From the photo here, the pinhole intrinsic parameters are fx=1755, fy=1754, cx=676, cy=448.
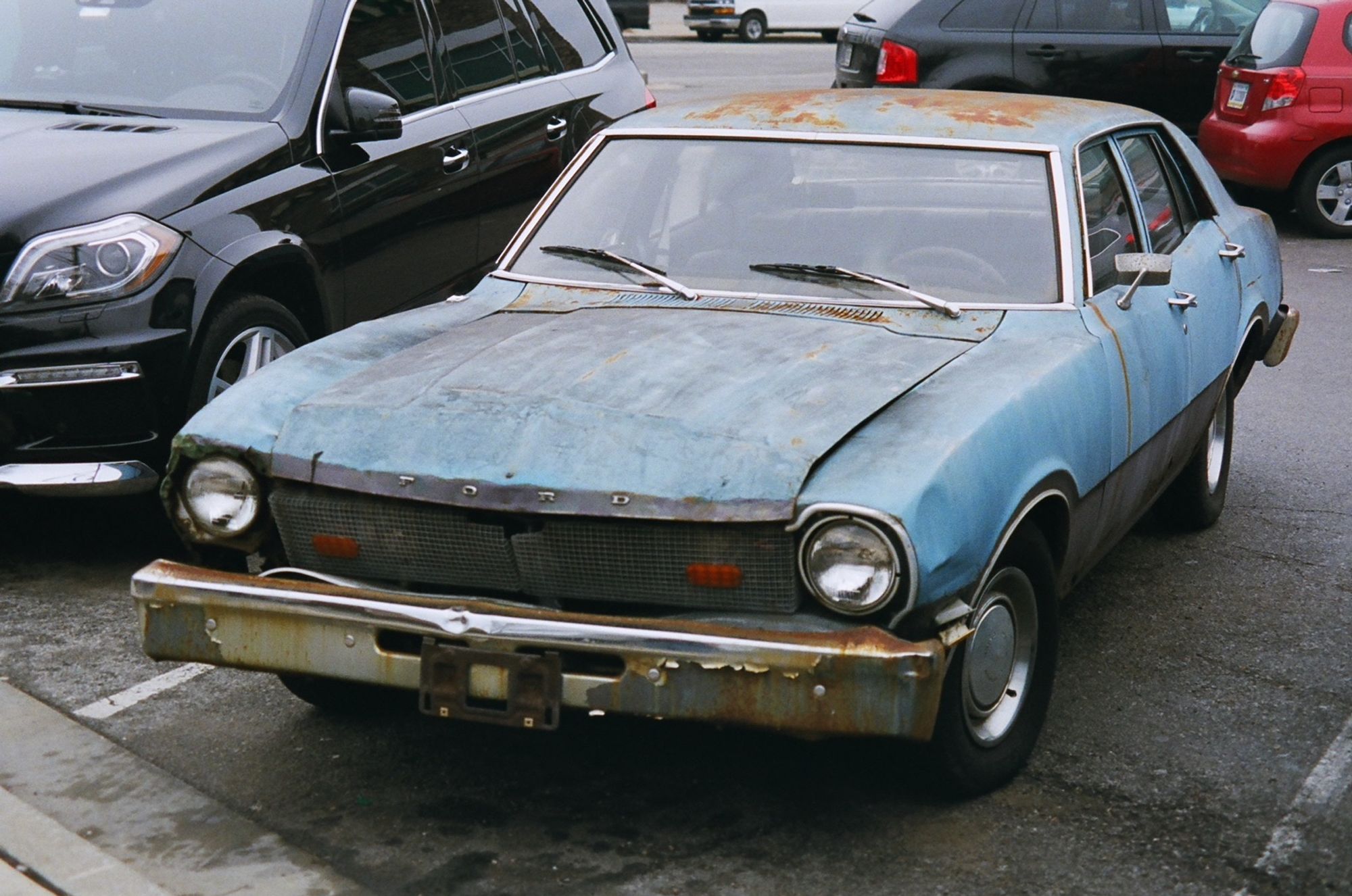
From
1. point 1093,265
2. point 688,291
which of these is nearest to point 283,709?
point 688,291

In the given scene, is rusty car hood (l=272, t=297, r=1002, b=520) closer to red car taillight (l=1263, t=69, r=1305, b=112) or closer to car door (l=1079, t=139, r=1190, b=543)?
car door (l=1079, t=139, r=1190, b=543)

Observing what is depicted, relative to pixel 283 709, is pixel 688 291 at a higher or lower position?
higher

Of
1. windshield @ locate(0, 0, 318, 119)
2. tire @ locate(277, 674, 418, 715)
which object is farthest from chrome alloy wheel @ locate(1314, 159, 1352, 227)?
tire @ locate(277, 674, 418, 715)

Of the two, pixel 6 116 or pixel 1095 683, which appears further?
pixel 6 116

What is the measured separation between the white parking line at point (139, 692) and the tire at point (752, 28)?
1171 inches

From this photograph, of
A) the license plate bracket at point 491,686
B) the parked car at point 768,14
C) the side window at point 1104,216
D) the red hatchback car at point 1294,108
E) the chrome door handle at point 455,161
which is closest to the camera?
the license plate bracket at point 491,686

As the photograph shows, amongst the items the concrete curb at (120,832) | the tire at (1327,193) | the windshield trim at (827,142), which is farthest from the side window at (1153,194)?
the tire at (1327,193)

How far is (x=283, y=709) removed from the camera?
4.57 m

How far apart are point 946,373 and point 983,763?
2.98 feet

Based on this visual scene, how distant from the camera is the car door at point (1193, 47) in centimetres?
1292

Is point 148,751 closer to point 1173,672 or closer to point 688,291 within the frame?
point 688,291

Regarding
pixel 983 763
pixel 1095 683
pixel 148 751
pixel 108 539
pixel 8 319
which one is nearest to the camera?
pixel 983 763

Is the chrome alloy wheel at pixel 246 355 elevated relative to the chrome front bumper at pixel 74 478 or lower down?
elevated

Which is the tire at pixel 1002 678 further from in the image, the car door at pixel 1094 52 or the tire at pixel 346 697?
the car door at pixel 1094 52
